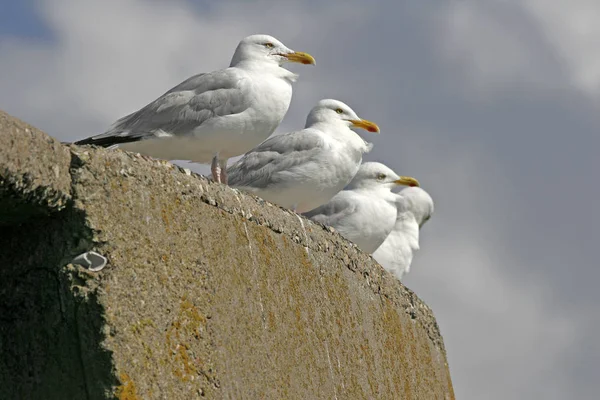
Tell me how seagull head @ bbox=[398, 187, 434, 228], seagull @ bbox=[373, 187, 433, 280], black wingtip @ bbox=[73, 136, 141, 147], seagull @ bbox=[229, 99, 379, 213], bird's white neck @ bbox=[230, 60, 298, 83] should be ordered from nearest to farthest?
black wingtip @ bbox=[73, 136, 141, 147] < bird's white neck @ bbox=[230, 60, 298, 83] < seagull @ bbox=[229, 99, 379, 213] < seagull @ bbox=[373, 187, 433, 280] < seagull head @ bbox=[398, 187, 434, 228]

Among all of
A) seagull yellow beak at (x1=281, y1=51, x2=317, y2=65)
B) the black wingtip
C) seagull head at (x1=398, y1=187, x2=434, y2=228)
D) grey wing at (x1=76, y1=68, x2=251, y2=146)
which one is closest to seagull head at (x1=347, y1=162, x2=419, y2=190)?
seagull head at (x1=398, y1=187, x2=434, y2=228)

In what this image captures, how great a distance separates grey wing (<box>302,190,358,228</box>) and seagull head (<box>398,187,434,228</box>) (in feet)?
Result: 10.6

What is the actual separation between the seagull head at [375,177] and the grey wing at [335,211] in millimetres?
788

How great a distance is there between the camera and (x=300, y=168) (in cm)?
892

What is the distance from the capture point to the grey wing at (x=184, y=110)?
768 cm

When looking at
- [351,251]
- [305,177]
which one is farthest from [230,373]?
[305,177]

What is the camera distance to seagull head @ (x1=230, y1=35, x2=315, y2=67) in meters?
8.69

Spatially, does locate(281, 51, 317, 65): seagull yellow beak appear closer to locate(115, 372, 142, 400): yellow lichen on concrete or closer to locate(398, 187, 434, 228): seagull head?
locate(398, 187, 434, 228): seagull head

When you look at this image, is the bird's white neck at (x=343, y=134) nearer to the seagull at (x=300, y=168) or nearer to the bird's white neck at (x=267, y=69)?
the seagull at (x=300, y=168)

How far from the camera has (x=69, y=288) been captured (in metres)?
2.98

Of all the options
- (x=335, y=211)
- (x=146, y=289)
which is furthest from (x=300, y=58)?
(x=146, y=289)

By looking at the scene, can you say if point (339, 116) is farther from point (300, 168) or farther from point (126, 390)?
point (126, 390)

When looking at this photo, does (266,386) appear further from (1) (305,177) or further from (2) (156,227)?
(1) (305,177)

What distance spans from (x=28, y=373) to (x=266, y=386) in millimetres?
935
